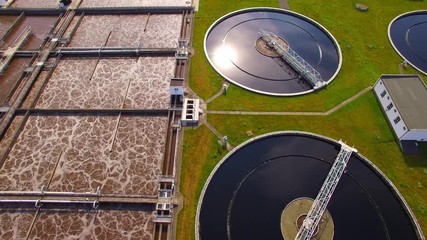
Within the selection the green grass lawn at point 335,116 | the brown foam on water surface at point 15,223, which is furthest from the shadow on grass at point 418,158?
the brown foam on water surface at point 15,223

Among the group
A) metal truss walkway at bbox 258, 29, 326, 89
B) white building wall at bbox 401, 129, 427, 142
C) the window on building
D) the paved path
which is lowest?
white building wall at bbox 401, 129, 427, 142

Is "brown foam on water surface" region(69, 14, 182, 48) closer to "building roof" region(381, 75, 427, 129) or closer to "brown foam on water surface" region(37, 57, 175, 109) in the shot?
"brown foam on water surface" region(37, 57, 175, 109)

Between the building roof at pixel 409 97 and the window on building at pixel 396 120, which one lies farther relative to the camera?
the window on building at pixel 396 120

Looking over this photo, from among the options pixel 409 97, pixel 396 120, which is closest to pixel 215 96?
pixel 396 120

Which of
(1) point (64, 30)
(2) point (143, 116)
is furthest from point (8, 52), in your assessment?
(2) point (143, 116)

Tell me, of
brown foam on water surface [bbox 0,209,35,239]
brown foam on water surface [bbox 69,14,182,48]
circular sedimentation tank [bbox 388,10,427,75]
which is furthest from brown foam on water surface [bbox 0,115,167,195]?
circular sedimentation tank [bbox 388,10,427,75]

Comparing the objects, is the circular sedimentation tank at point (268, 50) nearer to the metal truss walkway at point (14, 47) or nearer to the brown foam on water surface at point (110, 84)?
the brown foam on water surface at point (110, 84)
